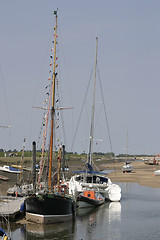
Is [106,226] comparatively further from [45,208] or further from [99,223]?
[45,208]

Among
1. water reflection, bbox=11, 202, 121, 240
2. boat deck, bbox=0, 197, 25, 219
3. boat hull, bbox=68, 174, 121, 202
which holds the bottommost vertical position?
water reflection, bbox=11, 202, 121, 240

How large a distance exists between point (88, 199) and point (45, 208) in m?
11.6

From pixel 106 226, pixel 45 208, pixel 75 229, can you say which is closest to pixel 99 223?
pixel 106 226

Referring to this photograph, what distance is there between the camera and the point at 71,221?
41.1 metres

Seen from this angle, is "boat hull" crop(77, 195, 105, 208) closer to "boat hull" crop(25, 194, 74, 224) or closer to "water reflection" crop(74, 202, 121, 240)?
"water reflection" crop(74, 202, 121, 240)

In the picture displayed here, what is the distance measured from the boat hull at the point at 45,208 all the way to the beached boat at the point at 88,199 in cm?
854

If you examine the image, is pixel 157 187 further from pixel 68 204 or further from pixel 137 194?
pixel 68 204

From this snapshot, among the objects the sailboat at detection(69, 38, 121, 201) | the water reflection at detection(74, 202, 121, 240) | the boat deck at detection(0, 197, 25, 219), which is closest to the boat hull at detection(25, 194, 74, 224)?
the boat deck at detection(0, 197, 25, 219)

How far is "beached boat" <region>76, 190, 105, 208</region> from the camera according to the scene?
48203 mm

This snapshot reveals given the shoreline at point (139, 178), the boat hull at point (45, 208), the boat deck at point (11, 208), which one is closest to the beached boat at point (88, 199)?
the boat hull at point (45, 208)

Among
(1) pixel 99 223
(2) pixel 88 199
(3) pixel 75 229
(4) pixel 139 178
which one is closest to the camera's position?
(3) pixel 75 229

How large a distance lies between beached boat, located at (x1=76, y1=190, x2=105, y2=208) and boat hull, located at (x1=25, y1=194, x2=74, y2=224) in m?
8.54

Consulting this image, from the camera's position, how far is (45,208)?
38.1 m

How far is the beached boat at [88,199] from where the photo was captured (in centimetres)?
4820
